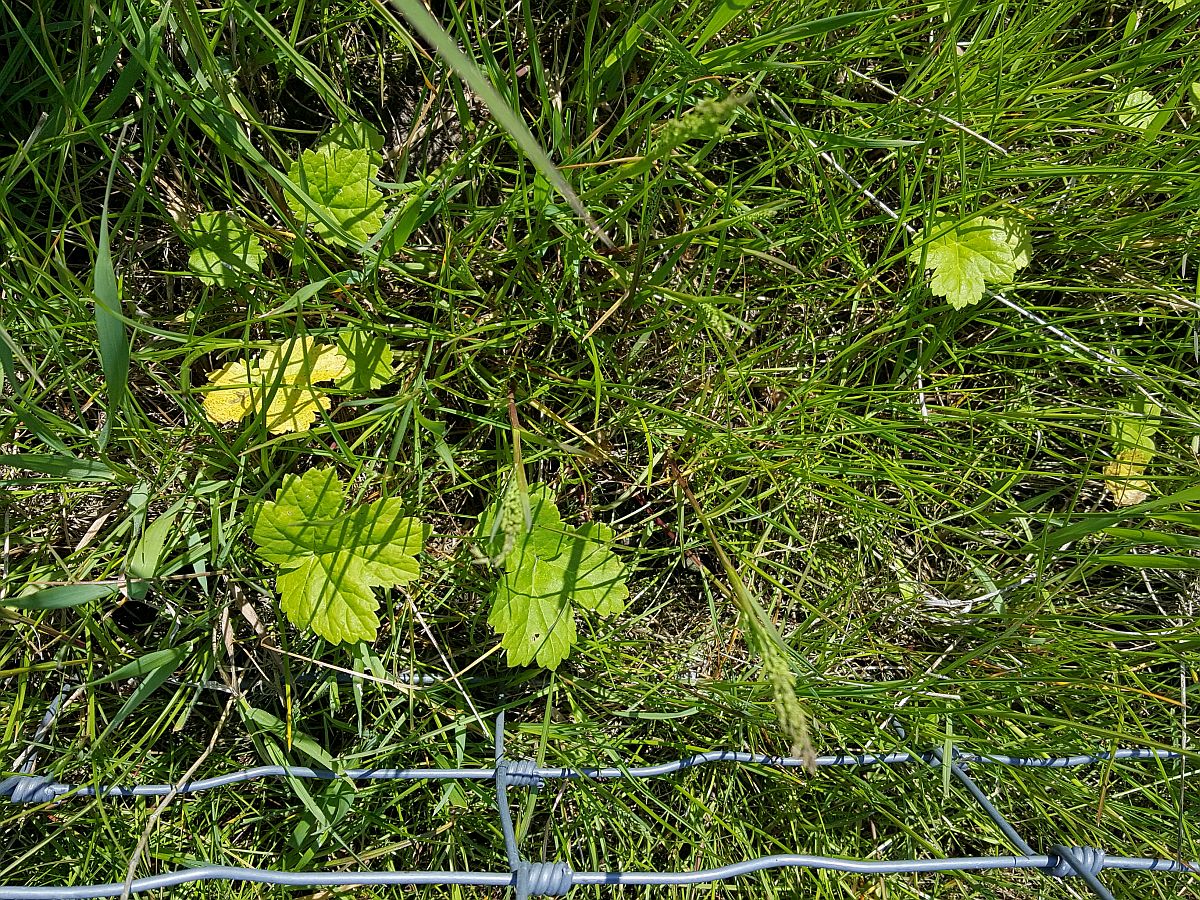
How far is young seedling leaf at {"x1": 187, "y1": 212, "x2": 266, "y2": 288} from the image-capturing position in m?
1.66

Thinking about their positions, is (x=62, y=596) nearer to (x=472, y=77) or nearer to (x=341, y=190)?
(x=341, y=190)

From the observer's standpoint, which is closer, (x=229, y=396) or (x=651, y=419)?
(x=229, y=396)

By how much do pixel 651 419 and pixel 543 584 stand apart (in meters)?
0.46

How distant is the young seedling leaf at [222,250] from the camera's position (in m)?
1.66

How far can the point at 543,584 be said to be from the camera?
5.42 ft

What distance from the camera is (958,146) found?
178cm

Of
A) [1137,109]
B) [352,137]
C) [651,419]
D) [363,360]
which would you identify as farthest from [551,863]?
[1137,109]

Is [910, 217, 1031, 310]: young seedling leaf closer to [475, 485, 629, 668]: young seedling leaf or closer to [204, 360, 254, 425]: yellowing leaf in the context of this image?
[475, 485, 629, 668]: young seedling leaf

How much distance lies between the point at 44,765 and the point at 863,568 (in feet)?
6.27

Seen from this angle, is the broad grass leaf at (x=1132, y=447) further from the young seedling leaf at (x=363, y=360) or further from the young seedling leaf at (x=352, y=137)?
the young seedling leaf at (x=352, y=137)

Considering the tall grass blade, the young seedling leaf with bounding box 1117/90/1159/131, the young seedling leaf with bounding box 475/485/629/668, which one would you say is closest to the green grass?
the young seedling leaf with bounding box 1117/90/1159/131

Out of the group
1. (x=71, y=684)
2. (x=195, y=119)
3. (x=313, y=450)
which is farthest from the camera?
(x=71, y=684)

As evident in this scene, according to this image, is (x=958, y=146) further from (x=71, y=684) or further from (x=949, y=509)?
(x=71, y=684)

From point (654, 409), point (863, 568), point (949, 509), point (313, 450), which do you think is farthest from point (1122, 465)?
point (313, 450)
